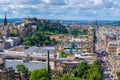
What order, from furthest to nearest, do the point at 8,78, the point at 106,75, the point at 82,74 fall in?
the point at 106,75 → the point at 82,74 → the point at 8,78

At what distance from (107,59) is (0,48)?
2311cm

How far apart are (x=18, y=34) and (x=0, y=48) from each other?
31172 millimetres

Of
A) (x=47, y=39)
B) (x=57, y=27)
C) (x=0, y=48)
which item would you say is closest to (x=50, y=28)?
(x=57, y=27)

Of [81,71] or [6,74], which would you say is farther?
[81,71]

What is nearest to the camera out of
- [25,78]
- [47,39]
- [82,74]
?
[25,78]

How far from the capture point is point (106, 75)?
58.9 meters

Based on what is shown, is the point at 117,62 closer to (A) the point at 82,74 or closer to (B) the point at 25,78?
(A) the point at 82,74

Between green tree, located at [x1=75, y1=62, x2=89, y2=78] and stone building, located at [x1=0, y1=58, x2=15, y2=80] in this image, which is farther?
green tree, located at [x1=75, y1=62, x2=89, y2=78]

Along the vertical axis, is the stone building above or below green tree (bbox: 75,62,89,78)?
above

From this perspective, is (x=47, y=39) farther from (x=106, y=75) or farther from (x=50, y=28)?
(x=106, y=75)

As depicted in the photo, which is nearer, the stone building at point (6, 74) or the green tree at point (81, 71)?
the stone building at point (6, 74)

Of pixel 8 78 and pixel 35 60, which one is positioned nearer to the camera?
pixel 8 78

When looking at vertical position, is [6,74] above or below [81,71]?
above

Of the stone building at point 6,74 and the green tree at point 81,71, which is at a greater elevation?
the stone building at point 6,74
